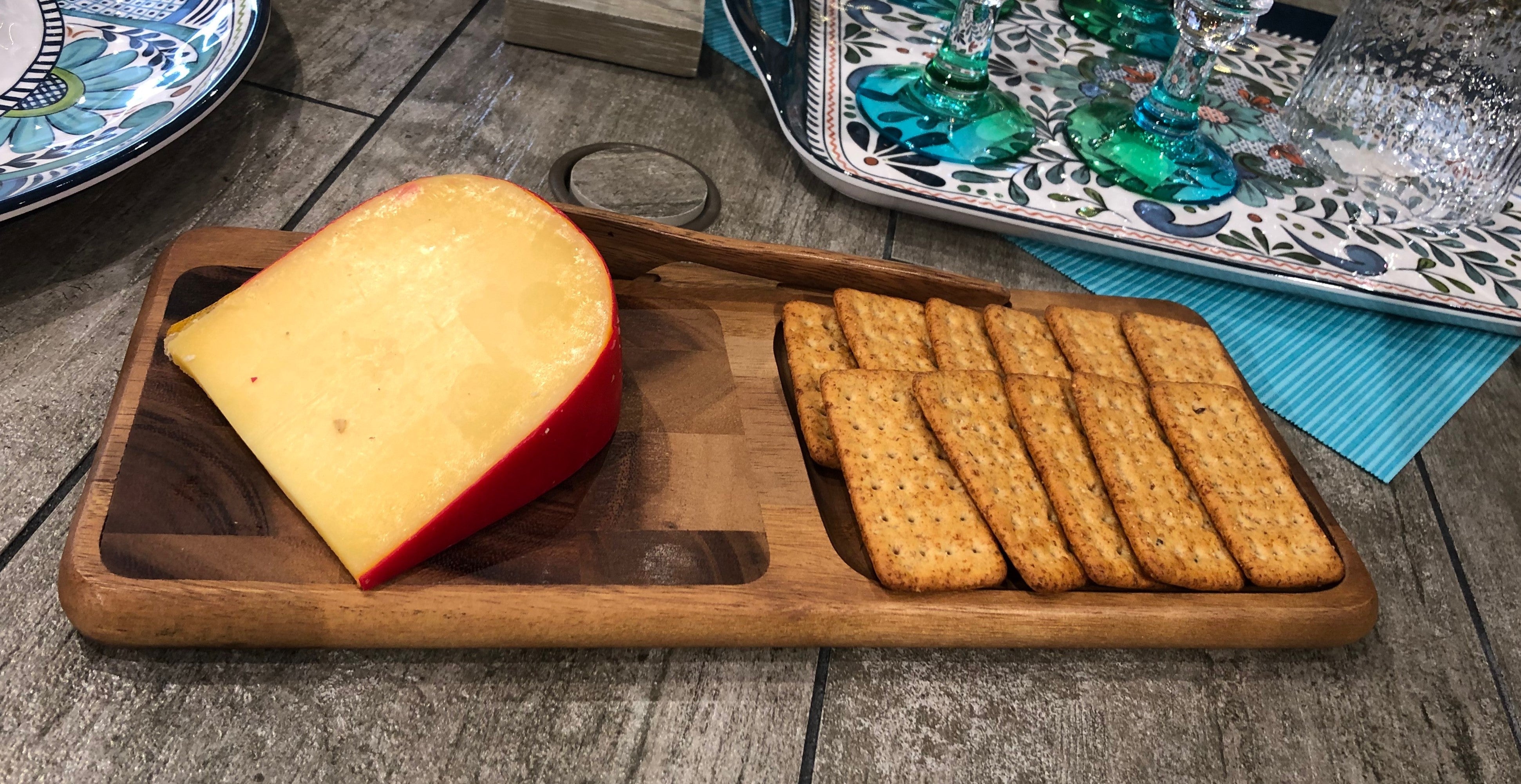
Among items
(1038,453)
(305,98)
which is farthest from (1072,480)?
(305,98)

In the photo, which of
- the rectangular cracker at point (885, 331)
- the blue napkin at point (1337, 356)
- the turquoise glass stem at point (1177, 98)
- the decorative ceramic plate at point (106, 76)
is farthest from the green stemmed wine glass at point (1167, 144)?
the decorative ceramic plate at point (106, 76)

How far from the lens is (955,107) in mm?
1284

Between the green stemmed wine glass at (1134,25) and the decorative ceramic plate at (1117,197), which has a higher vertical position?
the green stemmed wine glass at (1134,25)

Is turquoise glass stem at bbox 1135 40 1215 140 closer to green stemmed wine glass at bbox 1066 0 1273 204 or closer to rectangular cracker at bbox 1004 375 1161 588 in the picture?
green stemmed wine glass at bbox 1066 0 1273 204

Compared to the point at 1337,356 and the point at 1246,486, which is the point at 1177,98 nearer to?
the point at 1337,356

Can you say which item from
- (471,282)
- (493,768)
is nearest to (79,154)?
(471,282)

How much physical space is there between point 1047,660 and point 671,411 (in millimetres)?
358

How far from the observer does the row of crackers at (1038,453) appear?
0.72 metres

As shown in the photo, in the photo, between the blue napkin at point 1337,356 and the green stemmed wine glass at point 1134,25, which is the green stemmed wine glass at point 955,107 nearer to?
the blue napkin at point 1337,356

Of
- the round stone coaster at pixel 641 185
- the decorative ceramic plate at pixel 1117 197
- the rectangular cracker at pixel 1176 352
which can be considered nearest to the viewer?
the rectangular cracker at pixel 1176 352

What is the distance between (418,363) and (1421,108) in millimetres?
1366

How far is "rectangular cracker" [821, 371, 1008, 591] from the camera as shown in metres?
0.69

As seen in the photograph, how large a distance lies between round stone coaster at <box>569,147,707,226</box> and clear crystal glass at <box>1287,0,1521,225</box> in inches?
36.4

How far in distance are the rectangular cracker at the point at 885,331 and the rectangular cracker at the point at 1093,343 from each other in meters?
0.14
